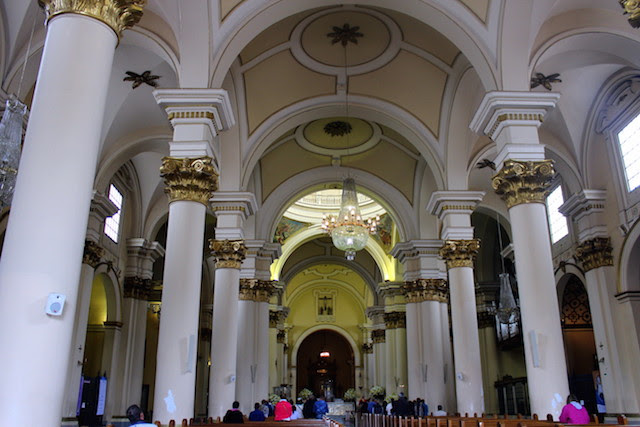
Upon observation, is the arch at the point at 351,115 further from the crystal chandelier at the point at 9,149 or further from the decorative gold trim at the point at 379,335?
the decorative gold trim at the point at 379,335

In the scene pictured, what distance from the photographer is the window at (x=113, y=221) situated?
1340cm

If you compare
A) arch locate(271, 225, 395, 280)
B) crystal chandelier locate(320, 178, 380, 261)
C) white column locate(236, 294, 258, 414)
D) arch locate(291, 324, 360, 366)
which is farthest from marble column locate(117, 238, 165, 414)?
arch locate(291, 324, 360, 366)

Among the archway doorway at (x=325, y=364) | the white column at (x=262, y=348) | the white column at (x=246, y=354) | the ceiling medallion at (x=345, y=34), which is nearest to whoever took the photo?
the ceiling medallion at (x=345, y=34)

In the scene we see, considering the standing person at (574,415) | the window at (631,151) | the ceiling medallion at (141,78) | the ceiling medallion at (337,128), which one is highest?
the ceiling medallion at (337,128)

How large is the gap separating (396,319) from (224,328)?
31.3 ft

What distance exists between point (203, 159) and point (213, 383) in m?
4.25

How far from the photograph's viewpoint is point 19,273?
3.42 meters

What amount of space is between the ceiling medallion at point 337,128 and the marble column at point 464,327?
465 cm

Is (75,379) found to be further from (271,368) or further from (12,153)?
(271,368)

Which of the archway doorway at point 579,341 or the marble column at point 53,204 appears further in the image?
Answer: the archway doorway at point 579,341

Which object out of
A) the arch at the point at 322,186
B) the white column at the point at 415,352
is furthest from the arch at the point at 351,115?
the white column at the point at 415,352

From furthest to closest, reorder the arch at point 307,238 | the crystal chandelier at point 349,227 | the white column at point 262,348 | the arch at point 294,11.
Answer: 1. the arch at point 307,238
2. the white column at point 262,348
3. the crystal chandelier at point 349,227
4. the arch at point 294,11

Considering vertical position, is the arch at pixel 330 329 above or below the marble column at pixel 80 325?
above

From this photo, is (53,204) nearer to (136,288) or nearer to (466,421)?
(466,421)
